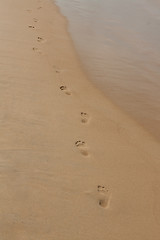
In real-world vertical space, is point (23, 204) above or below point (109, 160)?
below

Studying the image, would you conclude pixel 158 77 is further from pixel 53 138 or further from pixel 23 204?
pixel 23 204

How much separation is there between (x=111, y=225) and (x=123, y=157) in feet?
2.89

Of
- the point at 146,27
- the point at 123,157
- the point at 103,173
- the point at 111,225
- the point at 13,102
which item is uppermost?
the point at 146,27

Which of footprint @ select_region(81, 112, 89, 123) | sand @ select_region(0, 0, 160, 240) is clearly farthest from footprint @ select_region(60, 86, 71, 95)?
footprint @ select_region(81, 112, 89, 123)

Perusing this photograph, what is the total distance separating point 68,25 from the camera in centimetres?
691

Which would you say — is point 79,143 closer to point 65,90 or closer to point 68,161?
point 68,161

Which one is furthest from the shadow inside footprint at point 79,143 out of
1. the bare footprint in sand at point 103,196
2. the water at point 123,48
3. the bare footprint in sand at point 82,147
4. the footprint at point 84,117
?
the water at point 123,48

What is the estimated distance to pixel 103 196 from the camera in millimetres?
2861

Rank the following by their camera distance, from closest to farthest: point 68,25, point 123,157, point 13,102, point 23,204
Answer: point 23,204, point 123,157, point 13,102, point 68,25

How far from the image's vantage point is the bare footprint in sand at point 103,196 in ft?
9.16

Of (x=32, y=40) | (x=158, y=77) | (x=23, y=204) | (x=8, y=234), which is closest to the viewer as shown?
(x=8, y=234)

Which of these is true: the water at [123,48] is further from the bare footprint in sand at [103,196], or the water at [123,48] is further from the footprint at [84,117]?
the bare footprint in sand at [103,196]

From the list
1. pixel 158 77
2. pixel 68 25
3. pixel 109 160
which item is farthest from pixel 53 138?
pixel 68 25

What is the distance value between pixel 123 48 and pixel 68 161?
3.50 m
